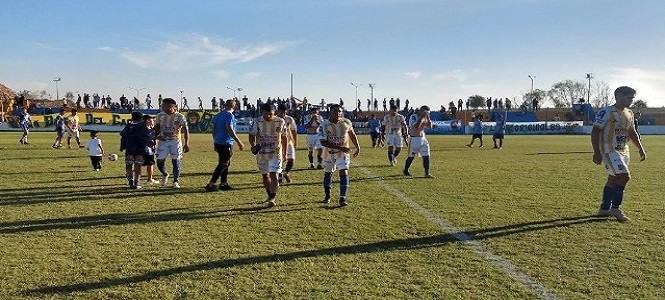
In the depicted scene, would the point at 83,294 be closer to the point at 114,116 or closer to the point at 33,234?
the point at 33,234

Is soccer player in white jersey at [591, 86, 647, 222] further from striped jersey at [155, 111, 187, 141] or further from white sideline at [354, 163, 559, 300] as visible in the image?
striped jersey at [155, 111, 187, 141]

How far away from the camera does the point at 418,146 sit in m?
12.1

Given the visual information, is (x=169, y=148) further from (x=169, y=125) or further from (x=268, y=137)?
(x=268, y=137)

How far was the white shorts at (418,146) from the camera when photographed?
1206cm

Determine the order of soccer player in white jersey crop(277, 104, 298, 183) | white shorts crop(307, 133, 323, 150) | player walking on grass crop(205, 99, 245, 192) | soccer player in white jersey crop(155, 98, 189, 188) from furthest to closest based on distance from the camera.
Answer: white shorts crop(307, 133, 323, 150) → soccer player in white jersey crop(277, 104, 298, 183) → soccer player in white jersey crop(155, 98, 189, 188) → player walking on grass crop(205, 99, 245, 192)

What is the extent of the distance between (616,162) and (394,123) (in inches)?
300

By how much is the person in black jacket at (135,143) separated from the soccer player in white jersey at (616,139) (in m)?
7.88

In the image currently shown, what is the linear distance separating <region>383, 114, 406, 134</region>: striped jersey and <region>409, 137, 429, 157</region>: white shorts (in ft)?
6.27

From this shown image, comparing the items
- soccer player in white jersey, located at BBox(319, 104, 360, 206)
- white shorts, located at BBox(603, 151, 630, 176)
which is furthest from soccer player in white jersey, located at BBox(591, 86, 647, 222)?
soccer player in white jersey, located at BBox(319, 104, 360, 206)

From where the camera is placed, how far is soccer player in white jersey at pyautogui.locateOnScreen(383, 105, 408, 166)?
14095 mm


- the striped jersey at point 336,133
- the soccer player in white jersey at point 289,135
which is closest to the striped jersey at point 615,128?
the striped jersey at point 336,133

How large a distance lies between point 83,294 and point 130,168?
20.3ft

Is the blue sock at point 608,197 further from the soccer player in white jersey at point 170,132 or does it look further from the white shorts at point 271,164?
the soccer player in white jersey at point 170,132

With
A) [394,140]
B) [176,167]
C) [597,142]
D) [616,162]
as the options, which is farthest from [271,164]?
[394,140]
